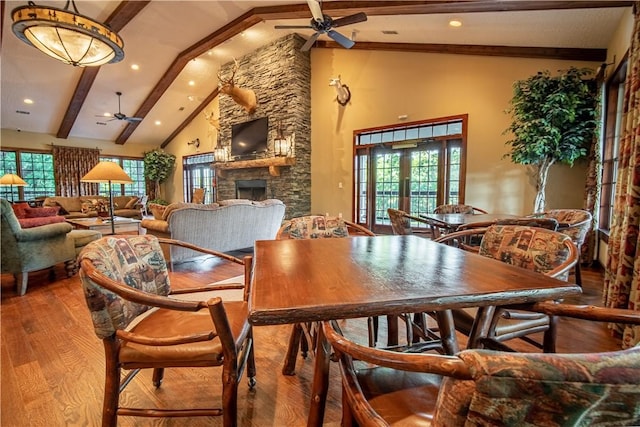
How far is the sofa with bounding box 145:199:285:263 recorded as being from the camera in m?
3.83

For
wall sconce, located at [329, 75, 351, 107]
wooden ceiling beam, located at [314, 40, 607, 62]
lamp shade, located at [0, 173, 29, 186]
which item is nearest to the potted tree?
lamp shade, located at [0, 173, 29, 186]

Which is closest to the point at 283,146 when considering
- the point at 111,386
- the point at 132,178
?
the point at 111,386

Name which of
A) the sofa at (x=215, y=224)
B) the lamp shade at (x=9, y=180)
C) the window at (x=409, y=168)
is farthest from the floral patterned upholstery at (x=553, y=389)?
the lamp shade at (x=9, y=180)

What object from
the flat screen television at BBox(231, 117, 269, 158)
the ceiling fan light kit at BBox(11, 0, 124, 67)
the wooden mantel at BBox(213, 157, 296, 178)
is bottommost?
the wooden mantel at BBox(213, 157, 296, 178)

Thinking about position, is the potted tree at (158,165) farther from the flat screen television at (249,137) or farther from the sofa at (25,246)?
the sofa at (25,246)

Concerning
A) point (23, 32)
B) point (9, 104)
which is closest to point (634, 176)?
point (23, 32)

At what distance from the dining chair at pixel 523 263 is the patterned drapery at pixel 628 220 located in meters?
0.86

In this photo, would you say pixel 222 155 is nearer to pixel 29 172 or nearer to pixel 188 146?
pixel 188 146

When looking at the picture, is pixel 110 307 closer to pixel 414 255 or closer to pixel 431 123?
pixel 414 255

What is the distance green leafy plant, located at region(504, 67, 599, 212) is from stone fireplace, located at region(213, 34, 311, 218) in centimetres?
429

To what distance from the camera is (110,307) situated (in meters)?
1.16

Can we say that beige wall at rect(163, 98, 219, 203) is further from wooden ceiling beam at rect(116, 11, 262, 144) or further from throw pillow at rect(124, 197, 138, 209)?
throw pillow at rect(124, 197, 138, 209)

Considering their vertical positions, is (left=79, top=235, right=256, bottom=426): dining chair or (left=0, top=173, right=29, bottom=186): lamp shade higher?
(left=0, top=173, right=29, bottom=186): lamp shade

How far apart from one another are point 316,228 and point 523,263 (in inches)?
48.0
